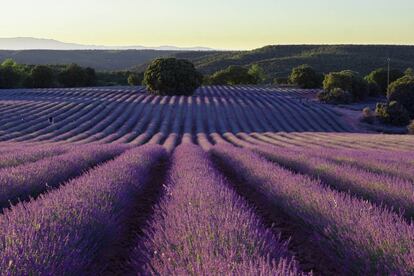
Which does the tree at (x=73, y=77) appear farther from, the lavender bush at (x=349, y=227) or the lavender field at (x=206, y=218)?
the lavender bush at (x=349, y=227)

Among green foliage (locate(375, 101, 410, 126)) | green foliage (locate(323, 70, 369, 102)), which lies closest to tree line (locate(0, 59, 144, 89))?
green foliage (locate(323, 70, 369, 102))

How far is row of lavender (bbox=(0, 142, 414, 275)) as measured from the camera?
3844 mm

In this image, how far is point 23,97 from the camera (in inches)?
2443

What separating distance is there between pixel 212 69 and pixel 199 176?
125064 millimetres

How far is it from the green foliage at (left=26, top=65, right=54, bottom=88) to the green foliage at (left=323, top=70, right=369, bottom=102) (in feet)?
160

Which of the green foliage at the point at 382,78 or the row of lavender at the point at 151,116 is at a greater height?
the green foliage at the point at 382,78

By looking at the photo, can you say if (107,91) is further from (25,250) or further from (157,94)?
(25,250)

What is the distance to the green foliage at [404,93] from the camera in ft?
182

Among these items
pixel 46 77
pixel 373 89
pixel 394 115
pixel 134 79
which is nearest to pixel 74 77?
pixel 46 77

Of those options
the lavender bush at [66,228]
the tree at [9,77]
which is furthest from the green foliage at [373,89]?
the lavender bush at [66,228]

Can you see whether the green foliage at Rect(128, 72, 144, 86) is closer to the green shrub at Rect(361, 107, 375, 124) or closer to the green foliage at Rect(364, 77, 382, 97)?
the green foliage at Rect(364, 77, 382, 97)

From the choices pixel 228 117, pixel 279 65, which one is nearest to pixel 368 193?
pixel 228 117

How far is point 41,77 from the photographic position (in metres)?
89.3

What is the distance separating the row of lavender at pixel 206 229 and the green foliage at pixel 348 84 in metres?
57.9
